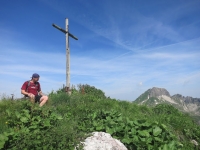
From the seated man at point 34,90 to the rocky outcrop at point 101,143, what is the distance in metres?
4.36

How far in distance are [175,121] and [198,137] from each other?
1.13 m

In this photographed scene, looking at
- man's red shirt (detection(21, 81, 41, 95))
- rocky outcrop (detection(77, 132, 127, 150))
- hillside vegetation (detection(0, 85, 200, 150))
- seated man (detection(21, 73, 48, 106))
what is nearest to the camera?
hillside vegetation (detection(0, 85, 200, 150))

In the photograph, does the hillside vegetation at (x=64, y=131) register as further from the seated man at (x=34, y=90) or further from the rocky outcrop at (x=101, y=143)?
the seated man at (x=34, y=90)

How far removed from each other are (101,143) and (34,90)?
541cm

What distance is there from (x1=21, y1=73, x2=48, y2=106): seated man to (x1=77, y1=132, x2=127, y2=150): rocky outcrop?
4.36 m

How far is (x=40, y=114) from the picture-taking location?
18.3ft

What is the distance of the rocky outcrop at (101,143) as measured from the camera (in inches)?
171

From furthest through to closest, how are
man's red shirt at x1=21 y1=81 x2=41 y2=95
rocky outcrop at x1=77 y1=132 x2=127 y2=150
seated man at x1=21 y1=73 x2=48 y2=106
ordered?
man's red shirt at x1=21 y1=81 x2=41 y2=95, seated man at x1=21 y1=73 x2=48 y2=106, rocky outcrop at x1=77 y1=132 x2=127 y2=150

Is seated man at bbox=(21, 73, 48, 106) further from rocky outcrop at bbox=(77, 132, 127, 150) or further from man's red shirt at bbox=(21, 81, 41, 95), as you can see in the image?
Result: rocky outcrop at bbox=(77, 132, 127, 150)

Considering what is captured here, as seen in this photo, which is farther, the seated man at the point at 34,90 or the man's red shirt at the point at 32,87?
the man's red shirt at the point at 32,87

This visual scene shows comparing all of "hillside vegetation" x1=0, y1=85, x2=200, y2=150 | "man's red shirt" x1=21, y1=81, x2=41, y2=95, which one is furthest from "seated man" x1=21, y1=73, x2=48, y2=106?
"hillside vegetation" x1=0, y1=85, x2=200, y2=150

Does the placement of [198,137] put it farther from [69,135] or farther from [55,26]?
[55,26]

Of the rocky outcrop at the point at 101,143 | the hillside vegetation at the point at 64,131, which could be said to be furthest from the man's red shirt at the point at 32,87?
the rocky outcrop at the point at 101,143

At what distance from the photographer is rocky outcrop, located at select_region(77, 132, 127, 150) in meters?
4.34
